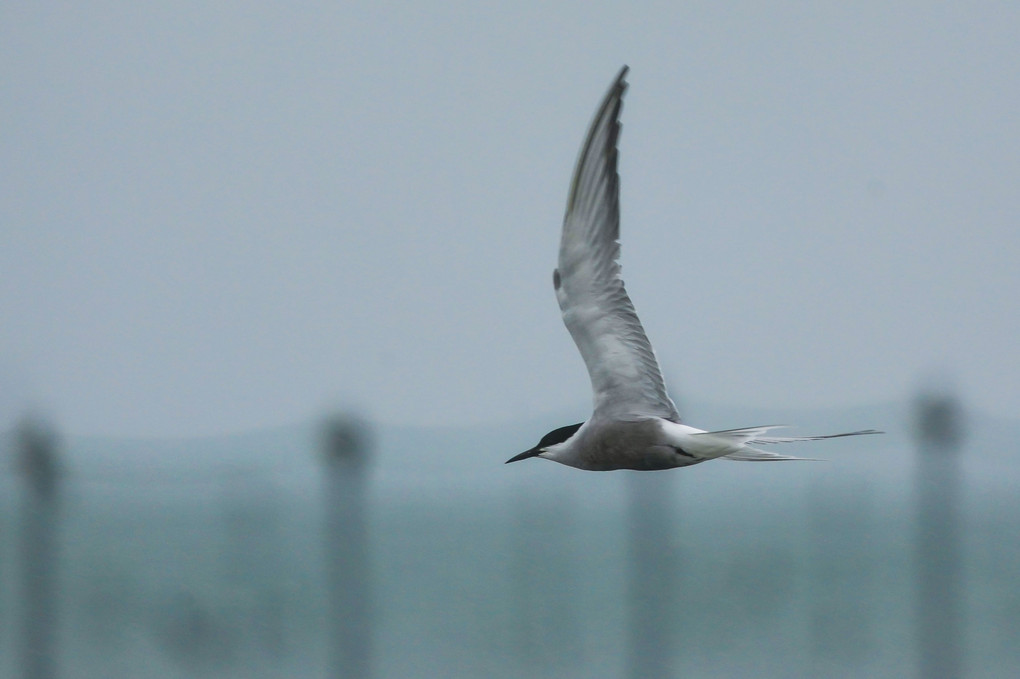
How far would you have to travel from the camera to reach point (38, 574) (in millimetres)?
6508

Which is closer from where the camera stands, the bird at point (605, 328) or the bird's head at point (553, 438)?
the bird at point (605, 328)

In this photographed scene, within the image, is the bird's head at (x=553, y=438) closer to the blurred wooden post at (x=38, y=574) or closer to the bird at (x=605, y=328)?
the bird at (x=605, y=328)

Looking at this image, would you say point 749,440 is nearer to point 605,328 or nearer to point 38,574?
point 605,328

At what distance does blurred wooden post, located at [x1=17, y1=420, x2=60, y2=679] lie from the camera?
643 centimetres

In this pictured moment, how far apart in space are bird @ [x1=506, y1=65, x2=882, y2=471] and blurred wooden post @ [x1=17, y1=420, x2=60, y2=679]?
12.3 feet

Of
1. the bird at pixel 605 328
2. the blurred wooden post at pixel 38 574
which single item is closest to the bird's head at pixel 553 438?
the bird at pixel 605 328

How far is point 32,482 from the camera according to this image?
21.0 feet

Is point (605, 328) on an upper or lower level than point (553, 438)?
upper

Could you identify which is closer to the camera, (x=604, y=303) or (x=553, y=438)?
(x=604, y=303)

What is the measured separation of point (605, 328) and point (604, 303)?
0.07 meters

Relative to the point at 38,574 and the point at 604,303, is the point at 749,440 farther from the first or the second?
the point at 38,574

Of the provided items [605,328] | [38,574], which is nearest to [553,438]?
[605,328]

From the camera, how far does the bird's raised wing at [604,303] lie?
361 cm

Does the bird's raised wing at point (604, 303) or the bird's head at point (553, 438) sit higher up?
the bird's raised wing at point (604, 303)
